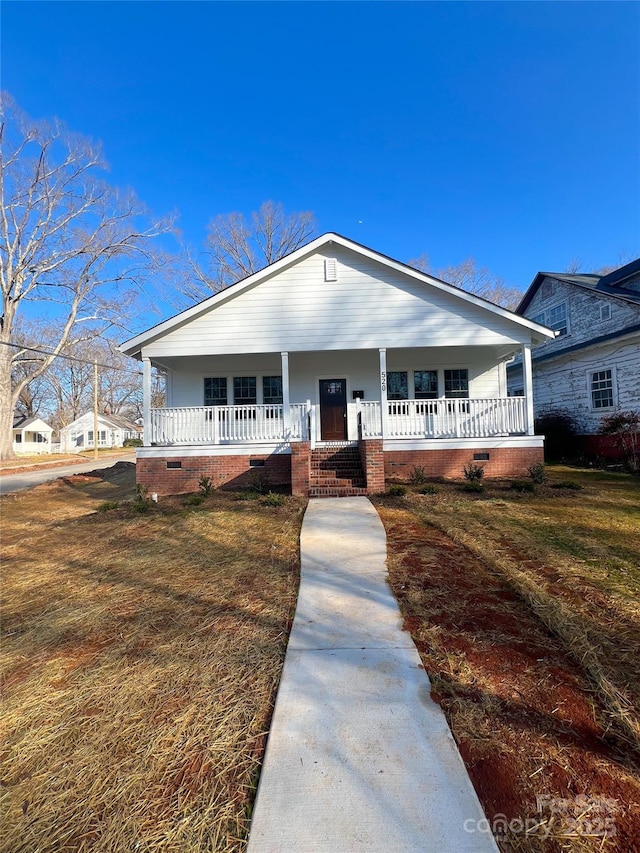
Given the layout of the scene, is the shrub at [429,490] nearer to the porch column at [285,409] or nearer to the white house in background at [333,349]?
the white house in background at [333,349]

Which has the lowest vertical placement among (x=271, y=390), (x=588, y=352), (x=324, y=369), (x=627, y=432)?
(x=627, y=432)

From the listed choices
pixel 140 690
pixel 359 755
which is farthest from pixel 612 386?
pixel 140 690

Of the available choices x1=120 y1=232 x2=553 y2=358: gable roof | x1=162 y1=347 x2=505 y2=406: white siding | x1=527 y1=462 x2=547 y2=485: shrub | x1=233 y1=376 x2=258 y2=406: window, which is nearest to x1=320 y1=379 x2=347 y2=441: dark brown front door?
x1=162 y1=347 x2=505 y2=406: white siding

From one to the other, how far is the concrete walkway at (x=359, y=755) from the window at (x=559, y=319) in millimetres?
17734

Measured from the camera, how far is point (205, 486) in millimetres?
9492

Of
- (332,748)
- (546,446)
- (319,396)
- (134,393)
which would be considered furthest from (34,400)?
(332,748)

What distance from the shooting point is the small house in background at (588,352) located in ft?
42.0

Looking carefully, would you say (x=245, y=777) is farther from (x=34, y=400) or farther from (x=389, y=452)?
(x=34, y=400)

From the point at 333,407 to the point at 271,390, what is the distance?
2125mm

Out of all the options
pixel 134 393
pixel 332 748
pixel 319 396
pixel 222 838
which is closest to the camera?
pixel 222 838

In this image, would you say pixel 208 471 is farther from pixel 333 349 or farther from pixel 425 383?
pixel 425 383

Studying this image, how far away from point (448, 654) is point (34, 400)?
7737 cm

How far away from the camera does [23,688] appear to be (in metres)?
2.59

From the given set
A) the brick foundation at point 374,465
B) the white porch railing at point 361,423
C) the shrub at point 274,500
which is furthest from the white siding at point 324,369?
the shrub at point 274,500
